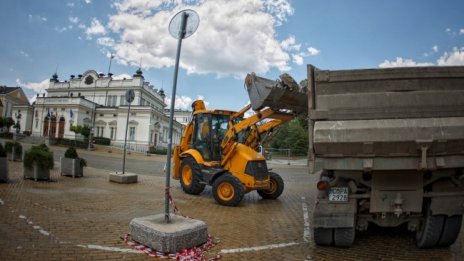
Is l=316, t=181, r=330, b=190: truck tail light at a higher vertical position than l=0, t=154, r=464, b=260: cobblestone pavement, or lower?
higher

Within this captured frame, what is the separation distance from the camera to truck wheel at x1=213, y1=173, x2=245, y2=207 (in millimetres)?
8406

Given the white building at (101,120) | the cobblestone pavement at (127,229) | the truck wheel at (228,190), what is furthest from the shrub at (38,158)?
the white building at (101,120)

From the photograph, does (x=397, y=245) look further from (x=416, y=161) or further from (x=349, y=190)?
(x=416, y=161)

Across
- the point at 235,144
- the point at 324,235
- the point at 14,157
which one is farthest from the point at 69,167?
the point at 324,235

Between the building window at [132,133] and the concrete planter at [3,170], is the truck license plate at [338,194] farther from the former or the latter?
the building window at [132,133]

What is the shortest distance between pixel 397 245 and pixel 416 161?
1.85 metres

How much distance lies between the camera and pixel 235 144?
9328mm

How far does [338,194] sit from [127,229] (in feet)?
12.1

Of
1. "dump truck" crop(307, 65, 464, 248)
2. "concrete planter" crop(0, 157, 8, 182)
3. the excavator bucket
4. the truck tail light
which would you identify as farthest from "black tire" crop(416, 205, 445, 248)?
"concrete planter" crop(0, 157, 8, 182)

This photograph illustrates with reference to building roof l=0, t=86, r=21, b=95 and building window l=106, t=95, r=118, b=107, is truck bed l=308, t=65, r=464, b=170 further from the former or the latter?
building roof l=0, t=86, r=21, b=95

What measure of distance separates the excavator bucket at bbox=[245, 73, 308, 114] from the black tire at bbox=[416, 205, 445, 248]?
3.73m

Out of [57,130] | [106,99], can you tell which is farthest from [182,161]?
[106,99]

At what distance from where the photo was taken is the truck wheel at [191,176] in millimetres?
9867

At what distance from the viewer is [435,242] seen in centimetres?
498
